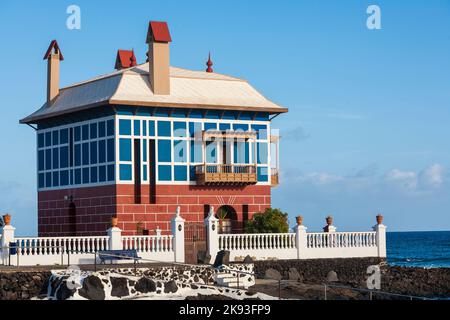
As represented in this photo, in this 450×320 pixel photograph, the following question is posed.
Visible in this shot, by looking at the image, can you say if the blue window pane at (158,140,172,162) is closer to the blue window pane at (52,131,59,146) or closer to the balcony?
the balcony

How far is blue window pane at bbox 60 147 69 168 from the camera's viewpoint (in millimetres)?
49031

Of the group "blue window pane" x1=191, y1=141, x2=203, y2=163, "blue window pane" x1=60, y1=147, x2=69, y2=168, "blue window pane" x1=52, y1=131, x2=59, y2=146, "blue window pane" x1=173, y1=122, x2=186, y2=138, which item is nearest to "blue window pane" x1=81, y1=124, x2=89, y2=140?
"blue window pane" x1=60, y1=147, x2=69, y2=168

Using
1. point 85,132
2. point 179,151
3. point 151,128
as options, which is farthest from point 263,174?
point 85,132

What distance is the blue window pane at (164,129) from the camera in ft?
152

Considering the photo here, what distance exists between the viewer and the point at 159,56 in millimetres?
47656

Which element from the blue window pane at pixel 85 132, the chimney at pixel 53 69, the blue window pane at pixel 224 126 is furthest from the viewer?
the chimney at pixel 53 69

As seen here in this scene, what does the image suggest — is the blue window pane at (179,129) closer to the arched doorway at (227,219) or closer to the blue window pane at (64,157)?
the arched doorway at (227,219)

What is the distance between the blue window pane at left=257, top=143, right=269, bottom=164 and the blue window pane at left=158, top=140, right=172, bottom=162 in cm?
430

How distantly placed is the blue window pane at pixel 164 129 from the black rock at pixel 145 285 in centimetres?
1322

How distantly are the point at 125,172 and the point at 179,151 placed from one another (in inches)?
99.0

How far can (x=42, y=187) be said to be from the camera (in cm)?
5091

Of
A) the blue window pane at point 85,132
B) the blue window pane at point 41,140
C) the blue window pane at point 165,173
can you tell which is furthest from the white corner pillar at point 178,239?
the blue window pane at point 41,140

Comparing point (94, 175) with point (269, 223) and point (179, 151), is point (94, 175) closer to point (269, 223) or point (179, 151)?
point (179, 151)
